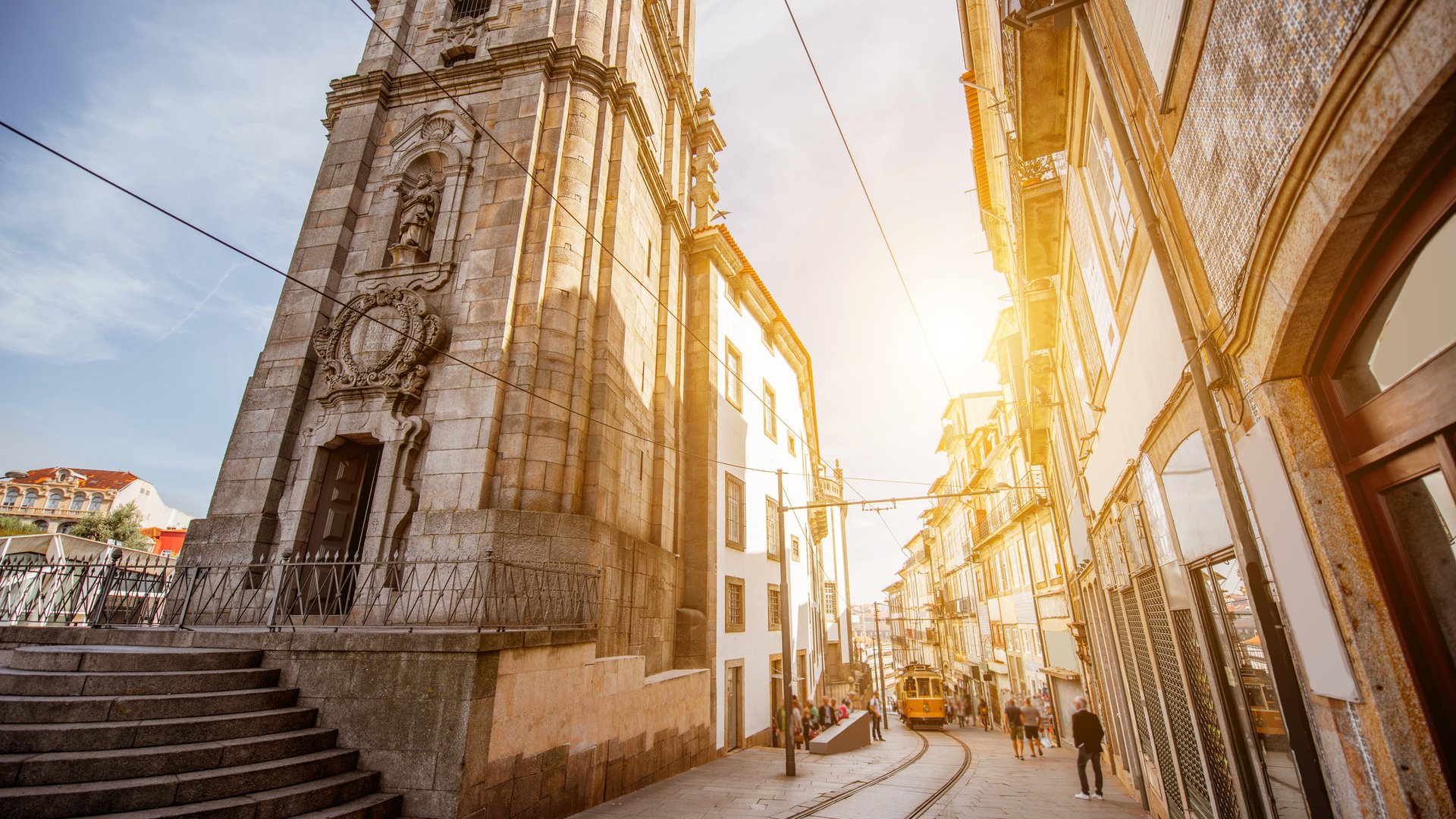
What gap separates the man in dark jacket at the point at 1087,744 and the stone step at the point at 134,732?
38.3ft

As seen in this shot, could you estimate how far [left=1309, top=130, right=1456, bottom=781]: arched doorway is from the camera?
211 centimetres

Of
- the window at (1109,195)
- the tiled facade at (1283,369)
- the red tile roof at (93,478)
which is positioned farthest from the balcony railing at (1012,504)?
the red tile roof at (93,478)

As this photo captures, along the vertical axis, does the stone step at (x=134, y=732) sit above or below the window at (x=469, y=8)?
below

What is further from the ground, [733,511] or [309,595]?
[733,511]

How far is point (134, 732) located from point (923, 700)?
29.1 metres

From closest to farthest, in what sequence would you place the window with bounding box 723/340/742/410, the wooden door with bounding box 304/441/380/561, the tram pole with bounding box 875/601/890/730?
the wooden door with bounding box 304/441/380/561 → the window with bounding box 723/340/742/410 → the tram pole with bounding box 875/601/890/730

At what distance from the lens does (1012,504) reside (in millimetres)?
25078

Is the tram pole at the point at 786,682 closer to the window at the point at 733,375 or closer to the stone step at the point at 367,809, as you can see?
the window at the point at 733,375

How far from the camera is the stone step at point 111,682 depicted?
5.71 m

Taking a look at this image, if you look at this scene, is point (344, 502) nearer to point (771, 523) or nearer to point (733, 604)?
point (733, 604)

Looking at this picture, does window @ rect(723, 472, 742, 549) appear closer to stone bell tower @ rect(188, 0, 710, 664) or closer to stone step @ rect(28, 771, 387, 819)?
stone bell tower @ rect(188, 0, 710, 664)

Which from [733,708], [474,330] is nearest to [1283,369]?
[474,330]

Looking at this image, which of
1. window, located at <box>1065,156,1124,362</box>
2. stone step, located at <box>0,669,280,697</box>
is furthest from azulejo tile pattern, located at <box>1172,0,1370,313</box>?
stone step, located at <box>0,669,280,697</box>

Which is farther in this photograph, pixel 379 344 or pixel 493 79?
pixel 493 79
